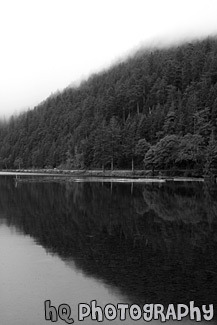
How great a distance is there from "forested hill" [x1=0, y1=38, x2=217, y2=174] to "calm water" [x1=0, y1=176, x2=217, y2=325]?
5762 centimetres

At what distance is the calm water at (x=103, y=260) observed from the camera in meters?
10.6

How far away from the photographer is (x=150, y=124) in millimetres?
110375

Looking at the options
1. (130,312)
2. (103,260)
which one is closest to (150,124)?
(103,260)

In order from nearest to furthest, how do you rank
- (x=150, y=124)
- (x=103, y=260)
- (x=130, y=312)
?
1. (x=130, y=312)
2. (x=103, y=260)
3. (x=150, y=124)

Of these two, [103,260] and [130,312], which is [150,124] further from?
[130,312]

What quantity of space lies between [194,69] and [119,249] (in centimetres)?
12993

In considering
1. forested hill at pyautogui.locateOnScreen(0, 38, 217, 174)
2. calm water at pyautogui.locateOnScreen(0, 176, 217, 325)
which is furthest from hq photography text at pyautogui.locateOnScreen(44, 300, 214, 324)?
forested hill at pyautogui.locateOnScreen(0, 38, 217, 174)

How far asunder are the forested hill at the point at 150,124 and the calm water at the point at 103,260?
5762 cm

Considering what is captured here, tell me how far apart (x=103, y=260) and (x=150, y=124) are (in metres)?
97.7

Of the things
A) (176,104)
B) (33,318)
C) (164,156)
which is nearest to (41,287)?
(33,318)

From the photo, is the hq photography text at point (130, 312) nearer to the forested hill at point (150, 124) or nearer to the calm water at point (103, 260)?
the calm water at point (103, 260)

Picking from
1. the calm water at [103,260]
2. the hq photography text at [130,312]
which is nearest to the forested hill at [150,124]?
the calm water at [103,260]

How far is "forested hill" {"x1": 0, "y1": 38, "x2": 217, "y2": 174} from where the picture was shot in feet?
294

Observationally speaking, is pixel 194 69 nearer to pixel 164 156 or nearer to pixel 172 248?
pixel 164 156
